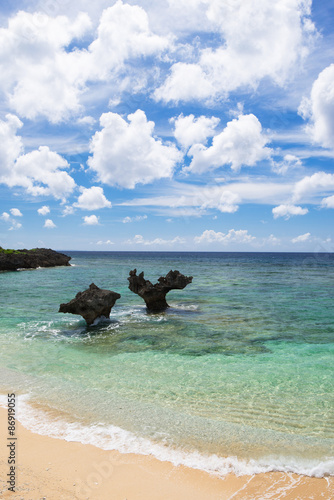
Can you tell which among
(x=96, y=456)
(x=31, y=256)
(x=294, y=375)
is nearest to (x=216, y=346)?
(x=294, y=375)

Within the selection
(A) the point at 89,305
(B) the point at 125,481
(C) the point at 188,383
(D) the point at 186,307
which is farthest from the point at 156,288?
(B) the point at 125,481

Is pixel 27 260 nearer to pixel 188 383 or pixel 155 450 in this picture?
pixel 188 383

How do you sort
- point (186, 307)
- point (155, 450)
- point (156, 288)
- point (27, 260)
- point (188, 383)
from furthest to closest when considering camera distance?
1. point (27, 260)
2. point (186, 307)
3. point (156, 288)
4. point (188, 383)
5. point (155, 450)

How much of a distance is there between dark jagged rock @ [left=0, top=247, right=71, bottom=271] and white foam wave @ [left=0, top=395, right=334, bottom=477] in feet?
220

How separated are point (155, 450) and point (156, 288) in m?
17.3

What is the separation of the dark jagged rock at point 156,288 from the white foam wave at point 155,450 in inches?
616

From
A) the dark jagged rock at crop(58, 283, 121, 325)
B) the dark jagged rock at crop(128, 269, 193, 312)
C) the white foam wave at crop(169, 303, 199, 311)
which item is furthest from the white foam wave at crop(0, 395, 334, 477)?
the white foam wave at crop(169, 303, 199, 311)

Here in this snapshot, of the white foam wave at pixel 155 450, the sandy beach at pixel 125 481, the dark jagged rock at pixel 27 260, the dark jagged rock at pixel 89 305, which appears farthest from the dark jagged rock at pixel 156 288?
the dark jagged rock at pixel 27 260

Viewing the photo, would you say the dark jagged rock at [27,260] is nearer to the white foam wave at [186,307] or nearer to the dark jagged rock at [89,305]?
the white foam wave at [186,307]

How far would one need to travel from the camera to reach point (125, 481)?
583 centimetres

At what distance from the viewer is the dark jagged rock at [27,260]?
68562 mm

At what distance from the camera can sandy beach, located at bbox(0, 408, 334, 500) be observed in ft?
17.9

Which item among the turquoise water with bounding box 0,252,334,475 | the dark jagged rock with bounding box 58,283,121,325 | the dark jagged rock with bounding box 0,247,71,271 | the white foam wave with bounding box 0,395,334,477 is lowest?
the turquoise water with bounding box 0,252,334,475

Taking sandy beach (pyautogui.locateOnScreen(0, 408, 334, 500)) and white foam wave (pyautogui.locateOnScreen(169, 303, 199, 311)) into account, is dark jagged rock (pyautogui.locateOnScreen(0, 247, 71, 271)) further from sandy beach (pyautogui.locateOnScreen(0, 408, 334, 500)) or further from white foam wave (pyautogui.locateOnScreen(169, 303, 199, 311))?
sandy beach (pyautogui.locateOnScreen(0, 408, 334, 500))
